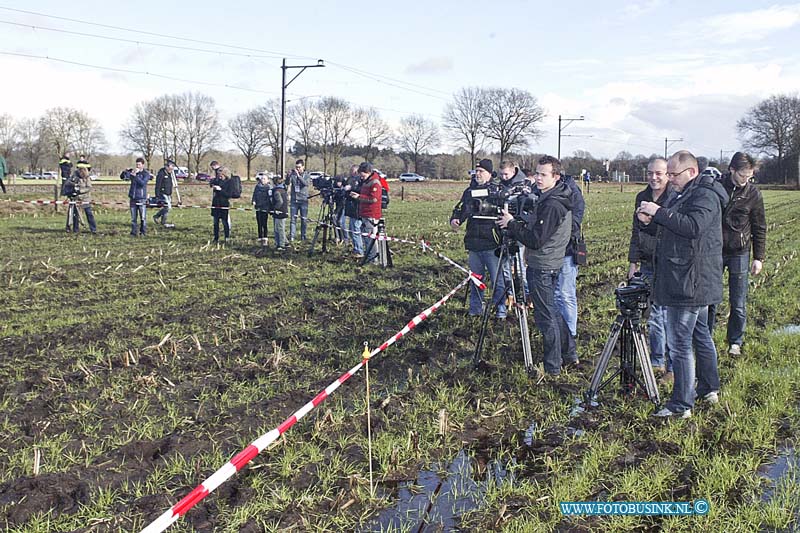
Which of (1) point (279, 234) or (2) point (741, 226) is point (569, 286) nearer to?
(2) point (741, 226)

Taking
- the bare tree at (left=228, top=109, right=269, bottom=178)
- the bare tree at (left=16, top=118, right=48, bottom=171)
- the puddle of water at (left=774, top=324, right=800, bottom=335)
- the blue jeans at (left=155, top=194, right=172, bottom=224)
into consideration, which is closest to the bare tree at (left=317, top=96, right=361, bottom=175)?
the bare tree at (left=228, top=109, right=269, bottom=178)

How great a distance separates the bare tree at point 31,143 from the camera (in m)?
66.3

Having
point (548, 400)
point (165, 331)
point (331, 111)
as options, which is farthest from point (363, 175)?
point (331, 111)

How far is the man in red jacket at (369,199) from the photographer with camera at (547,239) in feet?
22.5

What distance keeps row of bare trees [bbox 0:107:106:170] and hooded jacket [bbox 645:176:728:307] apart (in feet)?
199

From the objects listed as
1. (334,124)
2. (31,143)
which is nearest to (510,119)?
(334,124)

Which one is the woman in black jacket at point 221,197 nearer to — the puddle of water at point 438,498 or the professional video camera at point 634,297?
the professional video camera at point 634,297

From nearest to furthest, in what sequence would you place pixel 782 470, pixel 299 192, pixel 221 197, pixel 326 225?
pixel 782 470 → pixel 326 225 → pixel 221 197 → pixel 299 192

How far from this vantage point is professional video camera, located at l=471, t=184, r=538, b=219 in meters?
6.40

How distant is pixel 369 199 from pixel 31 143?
68.4 metres

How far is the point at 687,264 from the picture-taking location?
5.19 meters

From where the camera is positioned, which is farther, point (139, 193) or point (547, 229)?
point (139, 193)

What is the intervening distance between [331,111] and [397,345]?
244 feet

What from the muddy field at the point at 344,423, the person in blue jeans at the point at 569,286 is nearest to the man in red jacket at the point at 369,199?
the muddy field at the point at 344,423
